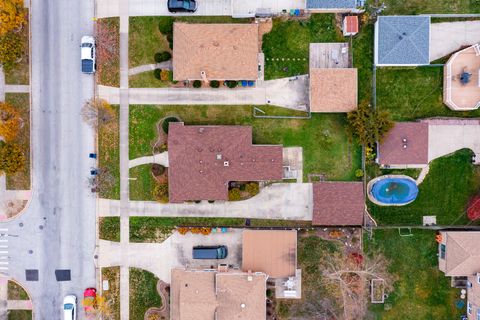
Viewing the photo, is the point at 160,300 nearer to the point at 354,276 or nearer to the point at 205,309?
the point at 205,309

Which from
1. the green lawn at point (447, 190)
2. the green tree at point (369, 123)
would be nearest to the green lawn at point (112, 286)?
the green tree at point (369, 123)

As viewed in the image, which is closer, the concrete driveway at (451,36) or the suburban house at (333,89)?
the suburban house at (333,89)

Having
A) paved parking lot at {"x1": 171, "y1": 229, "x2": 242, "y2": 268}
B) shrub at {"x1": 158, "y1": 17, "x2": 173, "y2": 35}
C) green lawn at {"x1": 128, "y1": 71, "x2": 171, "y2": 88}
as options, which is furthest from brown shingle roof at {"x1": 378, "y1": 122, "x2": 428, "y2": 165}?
shrub at {"x1": 158, "y1": 17, "x2": 173, "y2": 35}

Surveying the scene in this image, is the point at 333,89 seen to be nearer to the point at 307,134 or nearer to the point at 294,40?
the point at 307,134

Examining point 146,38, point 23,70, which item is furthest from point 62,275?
point 146,38

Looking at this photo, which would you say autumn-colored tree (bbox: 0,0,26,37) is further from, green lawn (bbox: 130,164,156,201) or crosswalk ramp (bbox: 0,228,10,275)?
crosswalk ramp (bbox: 0,228,10,275)

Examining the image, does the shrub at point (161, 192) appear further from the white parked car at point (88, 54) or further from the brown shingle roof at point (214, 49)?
the white parked car at point (88, 54)


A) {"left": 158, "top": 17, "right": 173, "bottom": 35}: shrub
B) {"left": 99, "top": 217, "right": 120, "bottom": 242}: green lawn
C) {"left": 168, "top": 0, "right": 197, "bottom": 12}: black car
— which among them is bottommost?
{"left": 99, "top": 217, "right": 120, "bottom": 242}: green lawn
